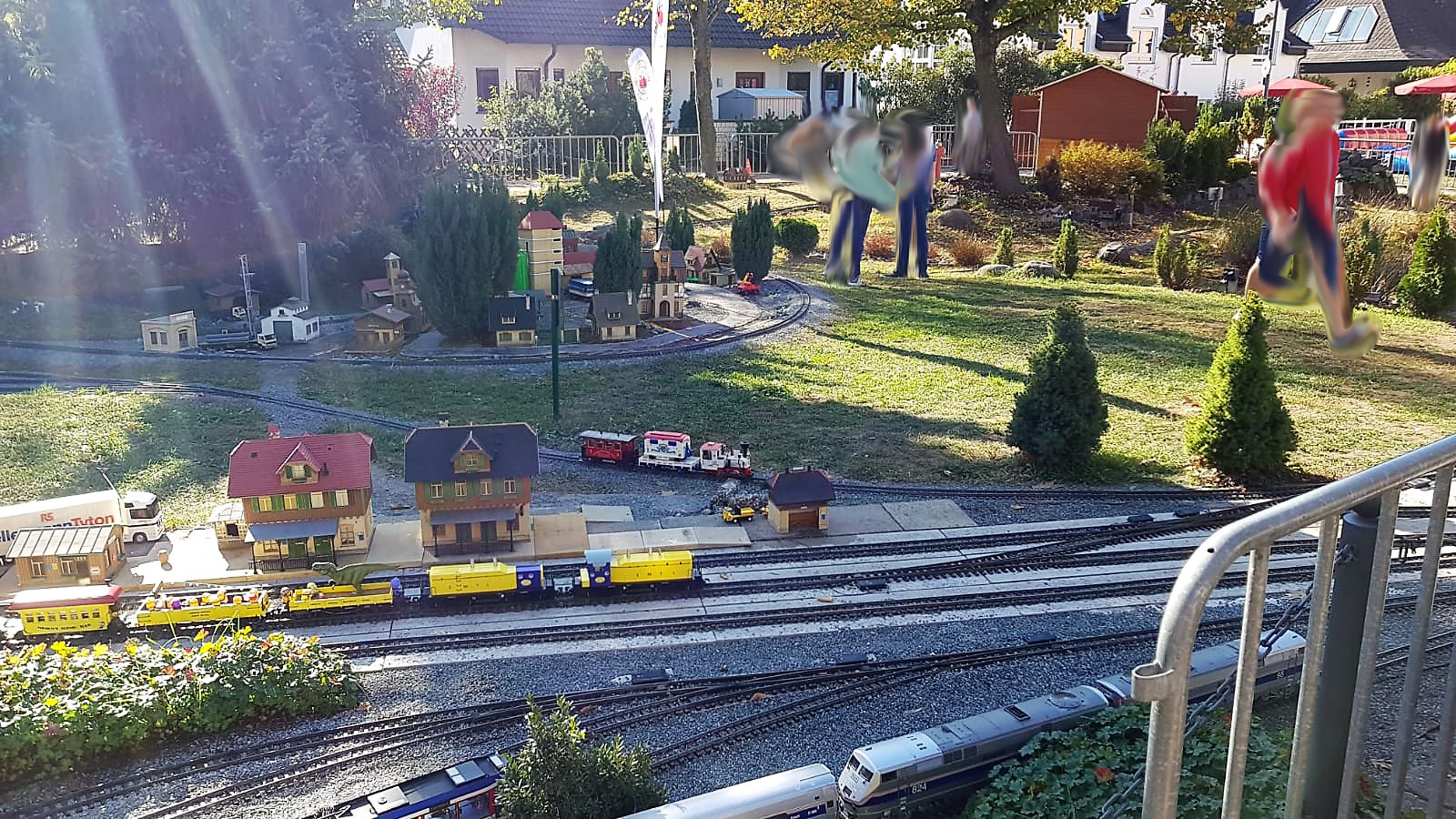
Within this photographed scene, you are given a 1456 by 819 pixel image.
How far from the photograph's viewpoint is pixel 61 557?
673 inches

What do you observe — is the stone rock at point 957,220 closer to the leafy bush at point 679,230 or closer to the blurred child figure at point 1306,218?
the leafy bush at point 679,230

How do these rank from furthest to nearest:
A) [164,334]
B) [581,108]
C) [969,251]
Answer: [581,108] < [969,251] < [164,334]

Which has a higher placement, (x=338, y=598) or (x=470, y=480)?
(x=470, y=480)

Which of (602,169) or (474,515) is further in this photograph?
(602,169)

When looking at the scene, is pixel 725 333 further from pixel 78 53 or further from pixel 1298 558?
pixel 78 53

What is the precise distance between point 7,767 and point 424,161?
113 ft

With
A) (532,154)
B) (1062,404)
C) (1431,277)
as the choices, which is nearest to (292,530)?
(1062,404)

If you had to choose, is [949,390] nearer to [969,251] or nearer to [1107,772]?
[969,251]

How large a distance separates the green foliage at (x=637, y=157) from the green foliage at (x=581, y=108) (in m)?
3.43

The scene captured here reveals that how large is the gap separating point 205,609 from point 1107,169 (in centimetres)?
1477

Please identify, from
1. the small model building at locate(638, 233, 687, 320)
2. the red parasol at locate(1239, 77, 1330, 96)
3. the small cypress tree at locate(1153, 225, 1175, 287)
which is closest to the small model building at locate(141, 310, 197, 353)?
the small model building at locate(638, 233, 687, 320)

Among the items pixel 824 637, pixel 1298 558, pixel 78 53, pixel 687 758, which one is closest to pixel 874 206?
pixel 687 758

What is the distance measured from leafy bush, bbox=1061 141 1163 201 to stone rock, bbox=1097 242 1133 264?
80.8 ft

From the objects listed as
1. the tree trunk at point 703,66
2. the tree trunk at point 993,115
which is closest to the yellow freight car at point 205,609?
the tree trunk at point 703,66
